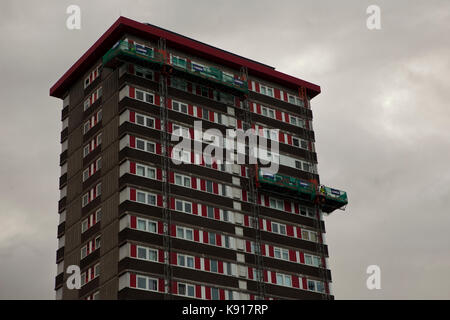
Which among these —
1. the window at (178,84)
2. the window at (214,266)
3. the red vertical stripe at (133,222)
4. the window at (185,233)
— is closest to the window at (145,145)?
the red vertical stripe at (133,222)

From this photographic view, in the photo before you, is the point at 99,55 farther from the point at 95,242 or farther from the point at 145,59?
the point at 95,242

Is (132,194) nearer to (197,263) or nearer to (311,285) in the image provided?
(197,263)

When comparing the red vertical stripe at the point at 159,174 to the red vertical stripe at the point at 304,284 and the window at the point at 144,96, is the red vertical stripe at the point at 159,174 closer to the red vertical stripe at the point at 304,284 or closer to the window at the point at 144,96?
the window at the point at 144,96

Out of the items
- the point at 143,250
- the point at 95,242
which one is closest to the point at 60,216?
the point at 95,242

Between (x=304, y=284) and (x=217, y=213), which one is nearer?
(x=217, y=213)

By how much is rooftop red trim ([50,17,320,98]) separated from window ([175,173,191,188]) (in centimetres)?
2052

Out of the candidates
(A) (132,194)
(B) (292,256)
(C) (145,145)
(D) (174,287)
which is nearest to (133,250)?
(D) (174,287)

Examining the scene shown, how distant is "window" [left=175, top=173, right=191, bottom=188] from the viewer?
116m

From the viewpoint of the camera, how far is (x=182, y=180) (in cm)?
11656

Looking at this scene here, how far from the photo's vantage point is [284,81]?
138000 millimetres

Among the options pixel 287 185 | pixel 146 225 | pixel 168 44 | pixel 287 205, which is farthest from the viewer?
pixel 287 205

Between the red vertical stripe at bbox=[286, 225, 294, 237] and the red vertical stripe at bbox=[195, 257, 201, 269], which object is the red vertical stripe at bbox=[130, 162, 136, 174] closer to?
the red vertical stripe at bbox=[195, 257, 201, 269]

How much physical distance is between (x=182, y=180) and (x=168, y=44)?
21079 mm

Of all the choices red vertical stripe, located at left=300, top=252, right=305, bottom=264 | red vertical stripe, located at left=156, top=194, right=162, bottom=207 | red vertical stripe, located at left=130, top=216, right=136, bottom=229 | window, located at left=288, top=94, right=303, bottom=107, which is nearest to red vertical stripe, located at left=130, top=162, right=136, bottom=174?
red vertical stripe, located at left=156, top=194, right=162, bottom=207
